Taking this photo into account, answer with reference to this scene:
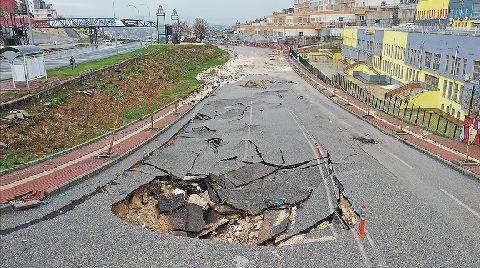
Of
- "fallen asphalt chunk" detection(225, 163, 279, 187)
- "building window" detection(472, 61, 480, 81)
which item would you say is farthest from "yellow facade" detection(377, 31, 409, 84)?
"fallen asphalt chunk" detection(225, 163, 279, 187)

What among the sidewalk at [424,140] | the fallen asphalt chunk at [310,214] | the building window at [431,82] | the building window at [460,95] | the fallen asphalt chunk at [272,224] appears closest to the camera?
the fallen asphalt chunk at [272,224]

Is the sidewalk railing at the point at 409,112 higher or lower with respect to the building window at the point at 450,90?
lower

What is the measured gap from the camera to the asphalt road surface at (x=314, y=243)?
11.0m

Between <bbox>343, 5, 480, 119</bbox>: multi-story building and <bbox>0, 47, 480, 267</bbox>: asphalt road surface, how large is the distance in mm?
15269

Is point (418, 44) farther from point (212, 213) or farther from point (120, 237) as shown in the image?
point (120, 237)

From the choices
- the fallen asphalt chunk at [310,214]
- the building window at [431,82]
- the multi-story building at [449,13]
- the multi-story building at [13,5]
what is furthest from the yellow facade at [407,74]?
the multi-story building at [13,5]

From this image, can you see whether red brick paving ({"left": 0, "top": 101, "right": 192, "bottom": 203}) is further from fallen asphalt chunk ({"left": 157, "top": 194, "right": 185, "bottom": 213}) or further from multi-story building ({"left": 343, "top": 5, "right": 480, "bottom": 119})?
multi-story building ({"left": 343, "top": 5, "right": 480, "bottom": 119})

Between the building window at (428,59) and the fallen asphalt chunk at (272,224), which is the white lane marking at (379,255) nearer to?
the fallen asphalt chunk at (272,224)

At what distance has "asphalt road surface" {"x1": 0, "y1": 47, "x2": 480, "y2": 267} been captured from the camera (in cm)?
1097

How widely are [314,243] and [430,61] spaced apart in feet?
115

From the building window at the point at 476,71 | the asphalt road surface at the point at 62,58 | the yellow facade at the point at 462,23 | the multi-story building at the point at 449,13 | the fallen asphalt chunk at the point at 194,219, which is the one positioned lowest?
the fallen asphalt chunk at the point at 194,219

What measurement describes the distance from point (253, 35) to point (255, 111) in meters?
130

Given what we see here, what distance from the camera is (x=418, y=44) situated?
44125mm

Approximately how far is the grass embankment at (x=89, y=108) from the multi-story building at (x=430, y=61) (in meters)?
24.2
